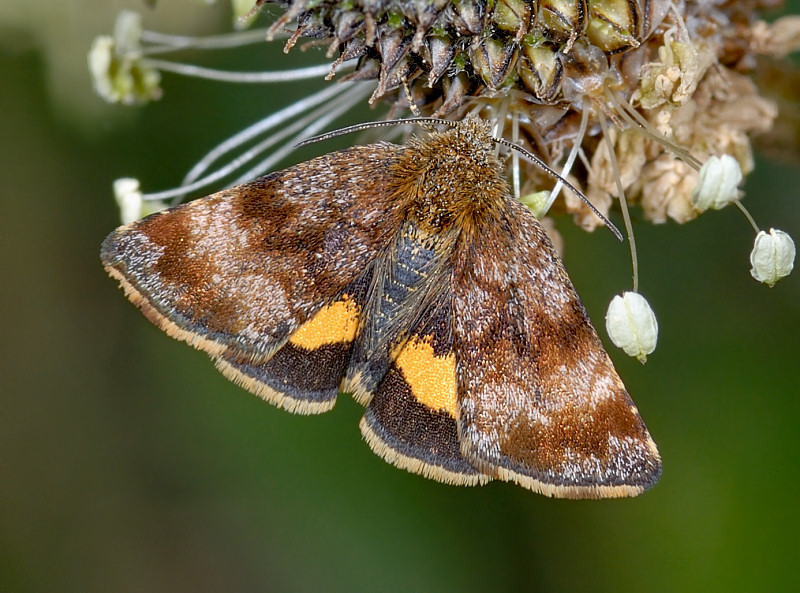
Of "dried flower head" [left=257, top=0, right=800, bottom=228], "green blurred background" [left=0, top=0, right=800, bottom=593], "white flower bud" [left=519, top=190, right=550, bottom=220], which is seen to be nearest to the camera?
"dried flower head" [left=257, top=0, right=800, bottom=228]

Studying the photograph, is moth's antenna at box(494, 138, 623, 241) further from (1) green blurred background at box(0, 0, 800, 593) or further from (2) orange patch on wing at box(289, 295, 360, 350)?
(1) green blurred background at box(0, 0, 800, 593)

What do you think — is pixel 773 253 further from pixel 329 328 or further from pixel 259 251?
pixel 259 251

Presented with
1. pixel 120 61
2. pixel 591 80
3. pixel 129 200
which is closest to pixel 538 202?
pixel 591 80

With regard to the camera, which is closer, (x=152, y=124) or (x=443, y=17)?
(x=443, y=17)

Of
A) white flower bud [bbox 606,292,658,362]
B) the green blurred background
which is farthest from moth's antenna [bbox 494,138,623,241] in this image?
the green blurred background

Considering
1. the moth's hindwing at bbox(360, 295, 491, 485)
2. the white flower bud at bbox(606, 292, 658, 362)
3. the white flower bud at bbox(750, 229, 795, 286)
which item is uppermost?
the white flower bud at bbox(750, 229, 795, 286)

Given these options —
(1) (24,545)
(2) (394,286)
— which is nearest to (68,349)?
(1) (24,545)

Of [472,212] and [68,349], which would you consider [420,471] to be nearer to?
[472,212]
